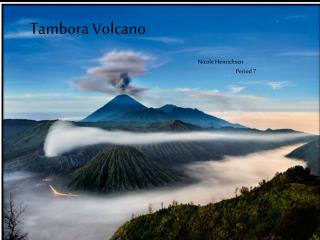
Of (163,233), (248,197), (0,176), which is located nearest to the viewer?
(163,233)

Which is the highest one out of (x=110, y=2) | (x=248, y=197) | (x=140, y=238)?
(x=110, y=2)

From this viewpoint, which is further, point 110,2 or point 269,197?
point 110,2

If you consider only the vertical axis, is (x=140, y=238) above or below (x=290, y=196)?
below

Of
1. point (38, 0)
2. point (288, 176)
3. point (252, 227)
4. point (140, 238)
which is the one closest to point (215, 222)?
point (252, 227)

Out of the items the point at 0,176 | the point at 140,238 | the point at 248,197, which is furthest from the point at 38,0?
the point at 248,197

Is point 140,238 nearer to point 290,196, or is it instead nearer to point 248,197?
point 248,197

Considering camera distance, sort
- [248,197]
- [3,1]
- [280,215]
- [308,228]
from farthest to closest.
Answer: [3,1], [248,197], [280,215], [308,228]
